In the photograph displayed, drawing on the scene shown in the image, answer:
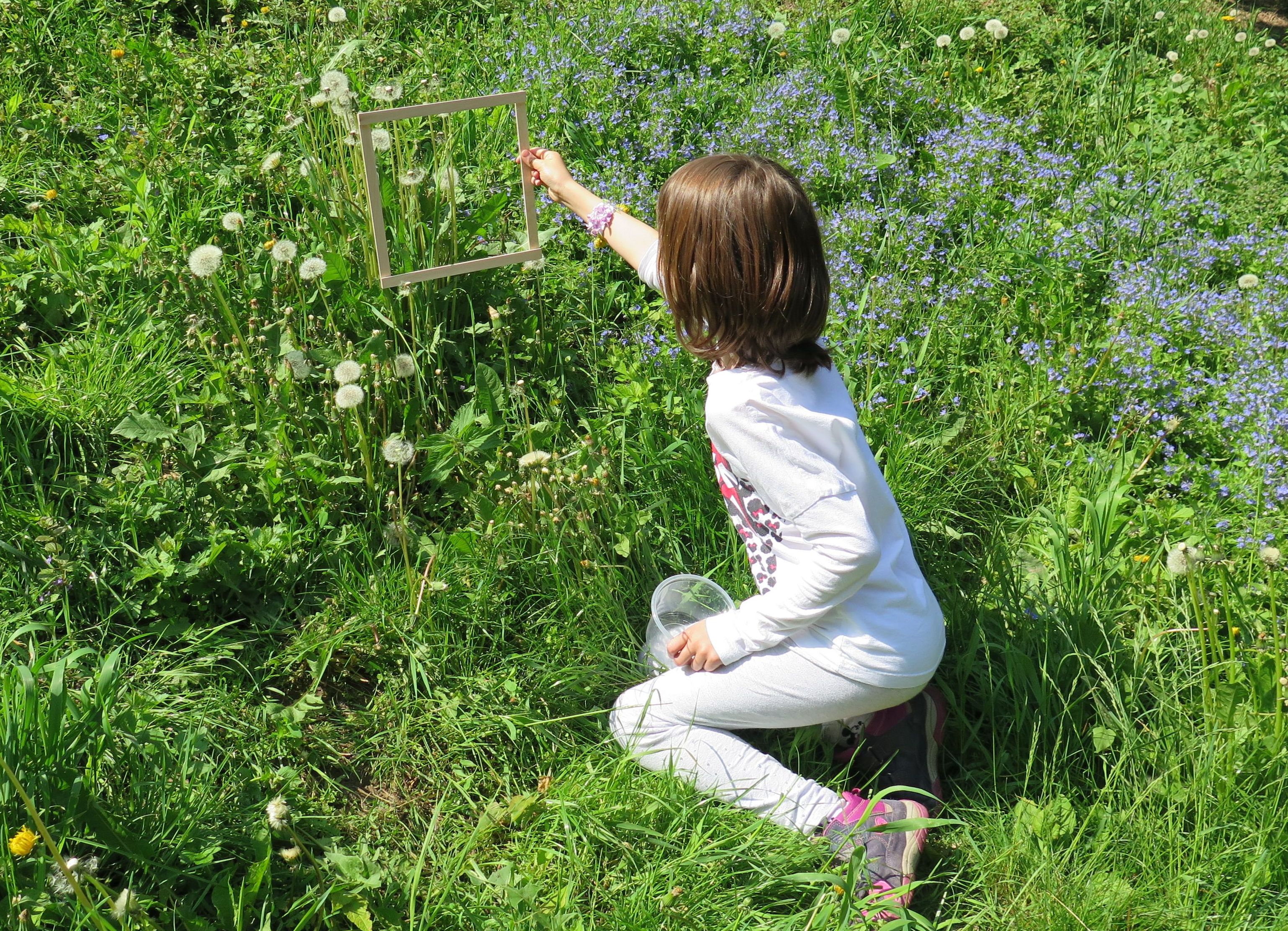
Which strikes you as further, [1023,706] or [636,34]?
[636,34]

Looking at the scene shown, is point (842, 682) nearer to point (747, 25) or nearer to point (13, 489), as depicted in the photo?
point (13, 489)

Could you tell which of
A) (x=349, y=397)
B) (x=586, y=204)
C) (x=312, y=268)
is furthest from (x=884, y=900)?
(x=312, y=268)

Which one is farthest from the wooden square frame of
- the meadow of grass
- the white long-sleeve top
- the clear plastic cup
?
the clear plastic cup

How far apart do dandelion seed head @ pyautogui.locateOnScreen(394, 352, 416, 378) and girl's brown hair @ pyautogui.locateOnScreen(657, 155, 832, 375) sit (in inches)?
29.5

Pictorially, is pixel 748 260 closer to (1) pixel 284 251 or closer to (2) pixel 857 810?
(2) pixel 857 810

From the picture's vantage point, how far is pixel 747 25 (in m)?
3.96

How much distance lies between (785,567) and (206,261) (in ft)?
4.92

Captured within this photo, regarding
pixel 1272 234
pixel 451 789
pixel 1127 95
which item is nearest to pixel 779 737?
pixel 451 789

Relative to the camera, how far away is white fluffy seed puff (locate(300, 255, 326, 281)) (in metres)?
2.49

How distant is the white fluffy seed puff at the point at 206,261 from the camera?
7.81ft

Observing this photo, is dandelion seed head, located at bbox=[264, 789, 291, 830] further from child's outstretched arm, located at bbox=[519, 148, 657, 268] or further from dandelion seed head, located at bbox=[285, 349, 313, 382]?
child's outstretched arm, located at bbox=[519, 148, 657, 268]

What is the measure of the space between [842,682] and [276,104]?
2.63 m

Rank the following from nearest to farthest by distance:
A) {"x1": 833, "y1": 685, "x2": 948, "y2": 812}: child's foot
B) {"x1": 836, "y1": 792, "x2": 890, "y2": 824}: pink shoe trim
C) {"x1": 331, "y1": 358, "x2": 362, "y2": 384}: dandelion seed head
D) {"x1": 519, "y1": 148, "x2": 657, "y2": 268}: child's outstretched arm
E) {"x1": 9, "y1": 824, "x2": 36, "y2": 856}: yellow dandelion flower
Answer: {"x1": 9, "y1": 824, "x2": 36, "y2": 856}: yellow dandelion flower → {"x1": 836, "y1": 792, "x2": 890, "y2": 824}: pink shoe trim → {"x1": 833, "y1": 685, "x2": 948, "y2": 812}: child's foot → {"x1": 331, "y1": 358, "x2": 362, "y2": 384}: dandelion seed head → {"x1": 519, "y1": 148, "x2": 657, "y2": 268}: child's outstretched arm

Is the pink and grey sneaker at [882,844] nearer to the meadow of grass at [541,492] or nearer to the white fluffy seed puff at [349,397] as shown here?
the meadow of grass at [541,492]
